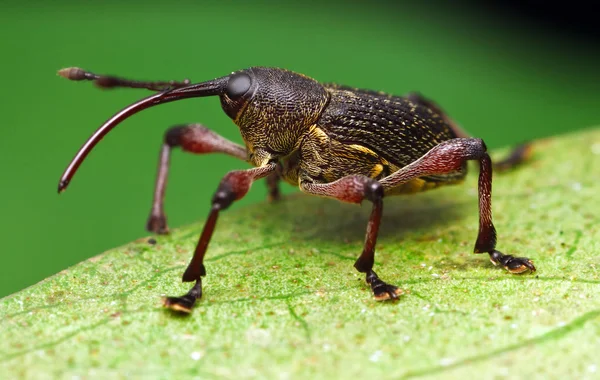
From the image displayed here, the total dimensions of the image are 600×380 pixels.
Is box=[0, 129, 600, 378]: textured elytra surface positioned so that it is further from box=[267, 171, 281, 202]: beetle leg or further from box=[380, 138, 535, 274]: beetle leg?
box=[267, 171, 281, 202]: beetle leg

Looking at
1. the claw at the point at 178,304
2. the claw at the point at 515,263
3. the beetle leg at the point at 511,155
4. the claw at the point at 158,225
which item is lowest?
the claw at the point at 158,225

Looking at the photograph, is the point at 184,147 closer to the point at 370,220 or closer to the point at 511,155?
the point at 370,220

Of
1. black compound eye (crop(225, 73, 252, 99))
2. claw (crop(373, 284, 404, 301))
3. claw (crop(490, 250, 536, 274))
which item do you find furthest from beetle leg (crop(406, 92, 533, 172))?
claw (crop(373, 284, 404, 301))

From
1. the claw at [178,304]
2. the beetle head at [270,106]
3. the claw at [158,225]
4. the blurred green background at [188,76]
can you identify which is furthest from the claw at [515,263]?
the blurred green background at [188,76]

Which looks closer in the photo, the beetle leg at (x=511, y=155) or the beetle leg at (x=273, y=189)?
the beetle leg at (x=273, y=189)

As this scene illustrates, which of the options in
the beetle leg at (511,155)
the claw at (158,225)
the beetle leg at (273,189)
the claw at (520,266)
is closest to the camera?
the claw at (520,266)

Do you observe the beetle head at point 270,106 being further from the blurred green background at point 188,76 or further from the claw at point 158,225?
the blurred green background at point 188,76
